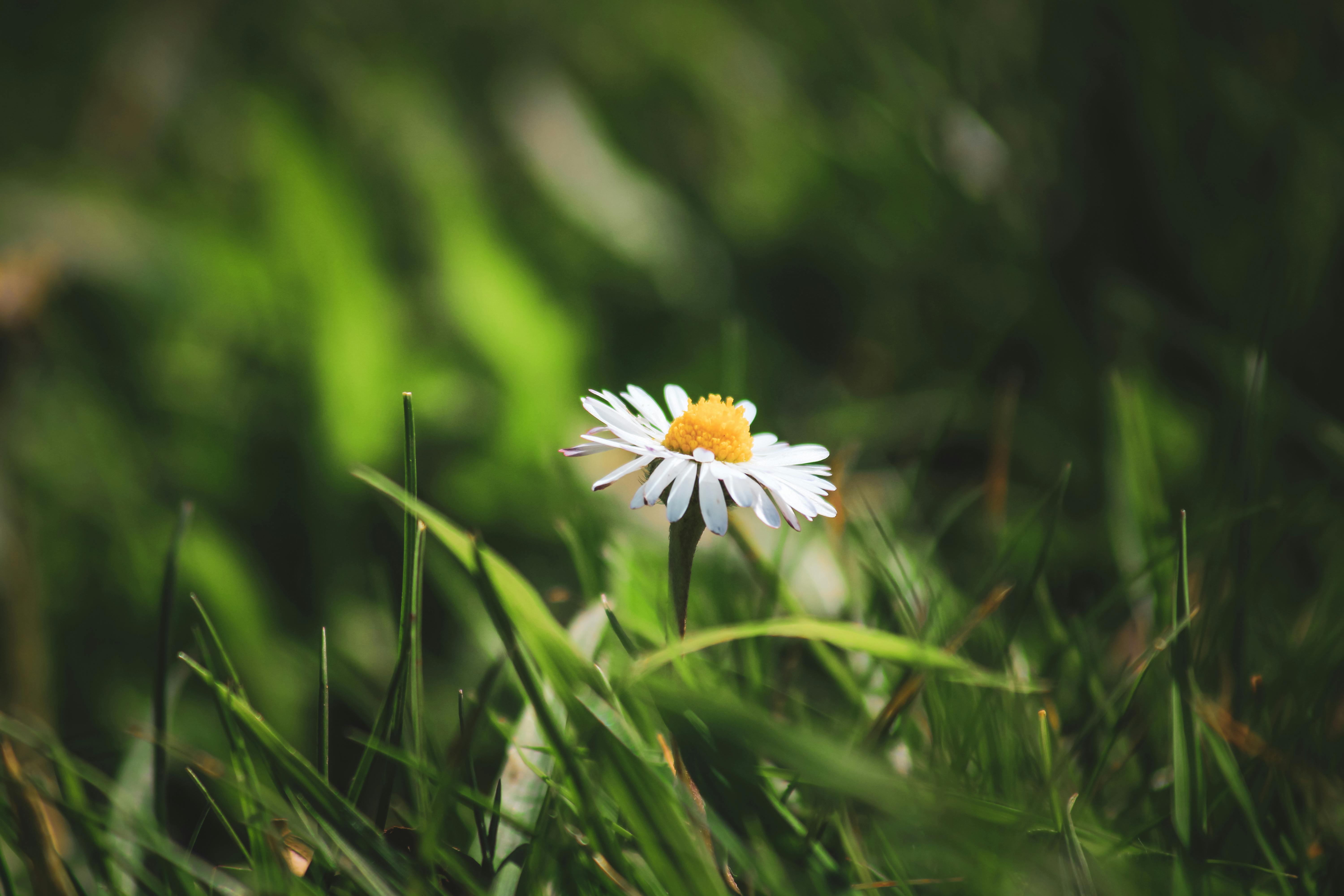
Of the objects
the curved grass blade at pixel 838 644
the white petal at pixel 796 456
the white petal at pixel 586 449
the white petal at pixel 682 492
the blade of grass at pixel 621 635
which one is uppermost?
the white petal at pixel 586 449

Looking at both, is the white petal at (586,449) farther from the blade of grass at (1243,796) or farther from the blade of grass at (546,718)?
the blade of grass at (1243,796)

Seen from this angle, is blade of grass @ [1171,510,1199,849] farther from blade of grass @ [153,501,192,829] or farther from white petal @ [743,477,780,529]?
blade of grass @ [153,501,192,829]

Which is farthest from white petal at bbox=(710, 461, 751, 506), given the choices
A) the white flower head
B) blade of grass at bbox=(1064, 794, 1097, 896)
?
blade of grass at bbox=(1064, 794, 1097, 896)

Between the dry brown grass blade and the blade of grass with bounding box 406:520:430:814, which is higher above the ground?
the blade of grass with bounding box 406:520:430:814

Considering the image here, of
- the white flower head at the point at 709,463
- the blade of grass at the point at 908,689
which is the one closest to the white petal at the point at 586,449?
the white flower head at the point at 709,463

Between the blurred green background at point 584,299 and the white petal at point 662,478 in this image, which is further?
the blurred green background at point 584,299

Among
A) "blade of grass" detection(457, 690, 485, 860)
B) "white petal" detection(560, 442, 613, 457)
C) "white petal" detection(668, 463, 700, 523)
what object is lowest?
"blade of grass" detection(457, 690, 485, 860)
